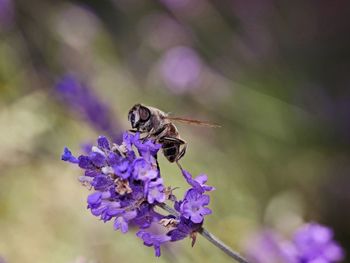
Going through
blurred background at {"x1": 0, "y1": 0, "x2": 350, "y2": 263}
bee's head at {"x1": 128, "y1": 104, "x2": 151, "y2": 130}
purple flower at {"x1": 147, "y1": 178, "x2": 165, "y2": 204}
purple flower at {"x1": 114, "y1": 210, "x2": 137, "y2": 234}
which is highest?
blurred background at {"x1": 0, "y1": 0, "x2": 350, "y2": 263}

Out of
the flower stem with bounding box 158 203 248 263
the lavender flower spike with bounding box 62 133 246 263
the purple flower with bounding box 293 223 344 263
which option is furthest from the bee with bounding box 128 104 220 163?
the purple flower with bounding box 293 223 344 263

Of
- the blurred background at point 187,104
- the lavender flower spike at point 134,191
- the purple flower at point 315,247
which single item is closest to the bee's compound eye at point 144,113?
the lavender flower spike at point 134,191

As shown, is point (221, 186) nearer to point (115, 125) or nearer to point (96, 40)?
point (115, 125)

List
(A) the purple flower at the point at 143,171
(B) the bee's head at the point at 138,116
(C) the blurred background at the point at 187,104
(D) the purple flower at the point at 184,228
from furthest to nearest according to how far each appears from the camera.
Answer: (C) the blurred background at the point at 187,104, (B) the bee's head at the point at 138,116, (D) the purple flower at the point at 184,228, (A) the purple flower at the point at 143,171

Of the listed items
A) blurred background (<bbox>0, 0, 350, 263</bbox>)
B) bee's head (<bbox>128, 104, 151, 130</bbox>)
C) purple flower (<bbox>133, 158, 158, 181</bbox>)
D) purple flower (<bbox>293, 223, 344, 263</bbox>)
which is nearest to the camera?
purple flower (<bbox>133, 158, 158, 181</bbox>)

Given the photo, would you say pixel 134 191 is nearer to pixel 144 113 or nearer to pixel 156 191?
pixel 156 191

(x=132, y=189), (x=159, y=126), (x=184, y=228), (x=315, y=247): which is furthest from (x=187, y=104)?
(x=132, y=189)

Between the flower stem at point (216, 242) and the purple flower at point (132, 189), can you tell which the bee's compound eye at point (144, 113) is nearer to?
the purple flower at point (132, 189)

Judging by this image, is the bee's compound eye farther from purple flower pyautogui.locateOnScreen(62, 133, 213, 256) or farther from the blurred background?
the blurred background
